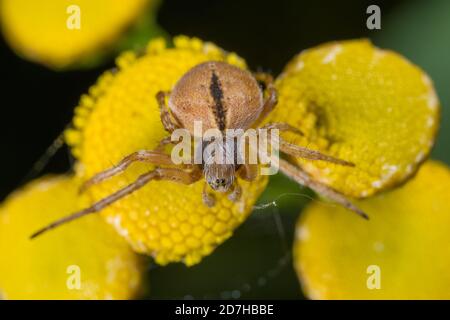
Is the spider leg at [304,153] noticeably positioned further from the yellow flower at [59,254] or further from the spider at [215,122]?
the yellow flower at [59,254]

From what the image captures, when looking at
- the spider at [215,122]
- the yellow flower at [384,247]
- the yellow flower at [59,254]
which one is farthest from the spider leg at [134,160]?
the yellow flower at [384,247]

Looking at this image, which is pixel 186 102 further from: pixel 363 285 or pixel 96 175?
pixel 363 285

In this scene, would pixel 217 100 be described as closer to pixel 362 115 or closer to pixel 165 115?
pixel 165 115

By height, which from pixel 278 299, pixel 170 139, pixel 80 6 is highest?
pixel 80 6

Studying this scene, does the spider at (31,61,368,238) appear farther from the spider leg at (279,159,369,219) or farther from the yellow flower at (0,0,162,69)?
the yellow flower at (0,0,162,69)

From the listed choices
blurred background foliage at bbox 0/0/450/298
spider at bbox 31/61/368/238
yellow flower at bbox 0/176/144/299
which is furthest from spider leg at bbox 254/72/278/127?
yellow flower at bbox 0/176/144/299
